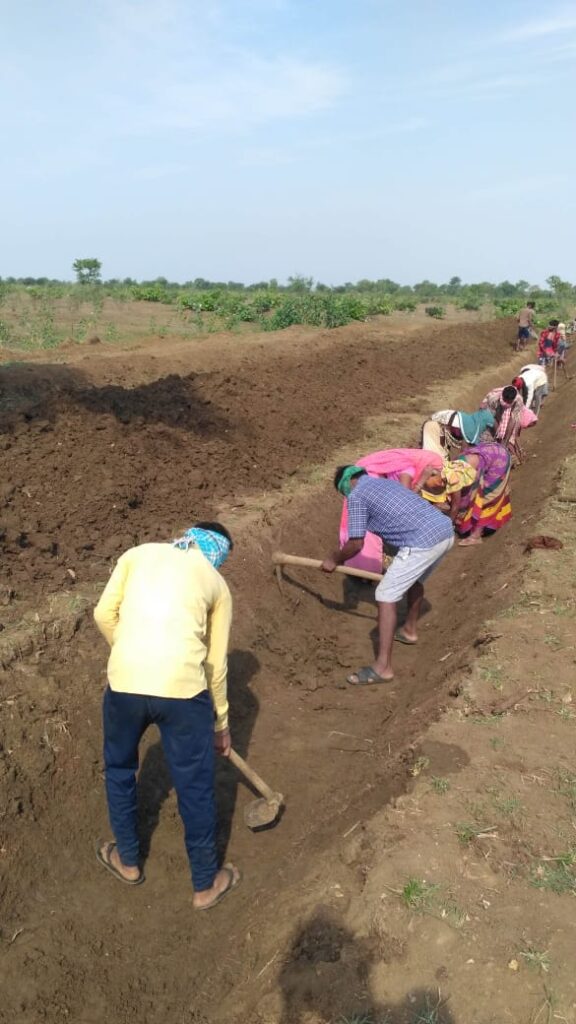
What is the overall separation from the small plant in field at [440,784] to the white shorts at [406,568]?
1.83 metres

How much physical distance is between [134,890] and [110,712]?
1.18 m

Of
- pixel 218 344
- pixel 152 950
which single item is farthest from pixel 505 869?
pixel 218 344

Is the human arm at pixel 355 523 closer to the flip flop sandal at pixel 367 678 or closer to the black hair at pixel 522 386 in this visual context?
the flip flop sandal at pixel 367 678

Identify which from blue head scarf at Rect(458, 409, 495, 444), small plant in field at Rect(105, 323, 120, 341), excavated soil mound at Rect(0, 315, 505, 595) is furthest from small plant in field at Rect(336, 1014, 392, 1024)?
small plant in field at Rect(105, 323, 120, 341)

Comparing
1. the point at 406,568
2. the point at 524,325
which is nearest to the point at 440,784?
the point at 406,568

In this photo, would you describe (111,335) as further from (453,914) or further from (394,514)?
(453,914)

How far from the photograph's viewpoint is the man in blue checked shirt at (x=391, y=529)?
211 inches

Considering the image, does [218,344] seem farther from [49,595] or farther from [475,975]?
[475,975]

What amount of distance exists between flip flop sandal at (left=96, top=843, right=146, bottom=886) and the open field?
0.08m

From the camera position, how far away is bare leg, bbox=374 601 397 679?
5.59 m

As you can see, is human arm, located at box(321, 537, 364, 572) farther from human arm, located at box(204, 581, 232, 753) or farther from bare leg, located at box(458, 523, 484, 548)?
bare leg, located at box(458, 523, 484, 548)

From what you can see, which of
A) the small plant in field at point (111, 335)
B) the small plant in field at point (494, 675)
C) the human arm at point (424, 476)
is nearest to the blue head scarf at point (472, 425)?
the human arm at point (424, 476)

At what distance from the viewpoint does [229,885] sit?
3.85 m

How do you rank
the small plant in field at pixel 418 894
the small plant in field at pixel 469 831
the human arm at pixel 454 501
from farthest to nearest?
the human arm at pixel 454 501 < the small plant in field at pixel 469 831 < the small plant in field at pixel 418 894
